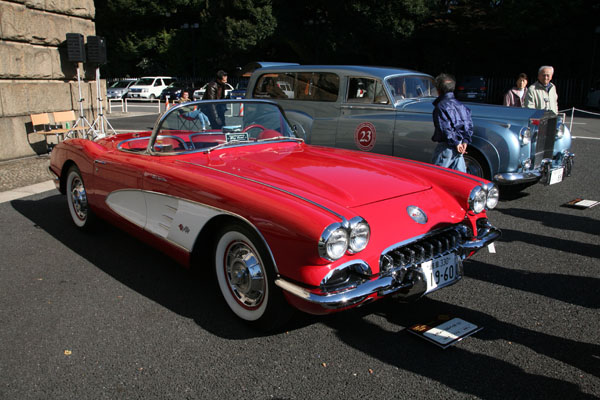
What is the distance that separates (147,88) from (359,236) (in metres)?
30.0

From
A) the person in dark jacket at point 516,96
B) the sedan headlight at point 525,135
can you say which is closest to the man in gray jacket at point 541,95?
the person in dark jacket at point 516,96

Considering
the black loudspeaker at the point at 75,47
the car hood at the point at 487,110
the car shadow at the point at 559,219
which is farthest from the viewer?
the black loudspeaker at the point at 75,47

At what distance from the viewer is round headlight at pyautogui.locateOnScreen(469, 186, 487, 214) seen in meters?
3.50

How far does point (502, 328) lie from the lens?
3.17 meters

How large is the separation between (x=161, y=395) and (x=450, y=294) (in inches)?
86.5

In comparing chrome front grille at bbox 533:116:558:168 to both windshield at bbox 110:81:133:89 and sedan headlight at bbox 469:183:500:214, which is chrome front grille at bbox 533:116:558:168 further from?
windshield at bbox 110:81:133:89

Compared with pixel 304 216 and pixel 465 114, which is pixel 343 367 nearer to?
pixel 304 216

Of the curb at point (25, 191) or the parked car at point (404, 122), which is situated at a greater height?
the parked car at point (404, 122)

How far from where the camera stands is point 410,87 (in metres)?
7.30

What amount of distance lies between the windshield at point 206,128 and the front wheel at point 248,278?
112 centimetres

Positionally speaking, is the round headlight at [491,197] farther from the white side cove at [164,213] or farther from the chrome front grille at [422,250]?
the white side cove at [164,213]

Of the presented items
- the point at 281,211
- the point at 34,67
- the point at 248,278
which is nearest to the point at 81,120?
the point at 34,67

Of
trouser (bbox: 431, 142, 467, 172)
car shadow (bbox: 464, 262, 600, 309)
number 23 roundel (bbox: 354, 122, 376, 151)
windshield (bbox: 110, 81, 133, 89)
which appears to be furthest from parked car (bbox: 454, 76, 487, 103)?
car shadow (bbox: 464, 262, 600, 309)

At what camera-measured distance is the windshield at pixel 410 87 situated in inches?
279
